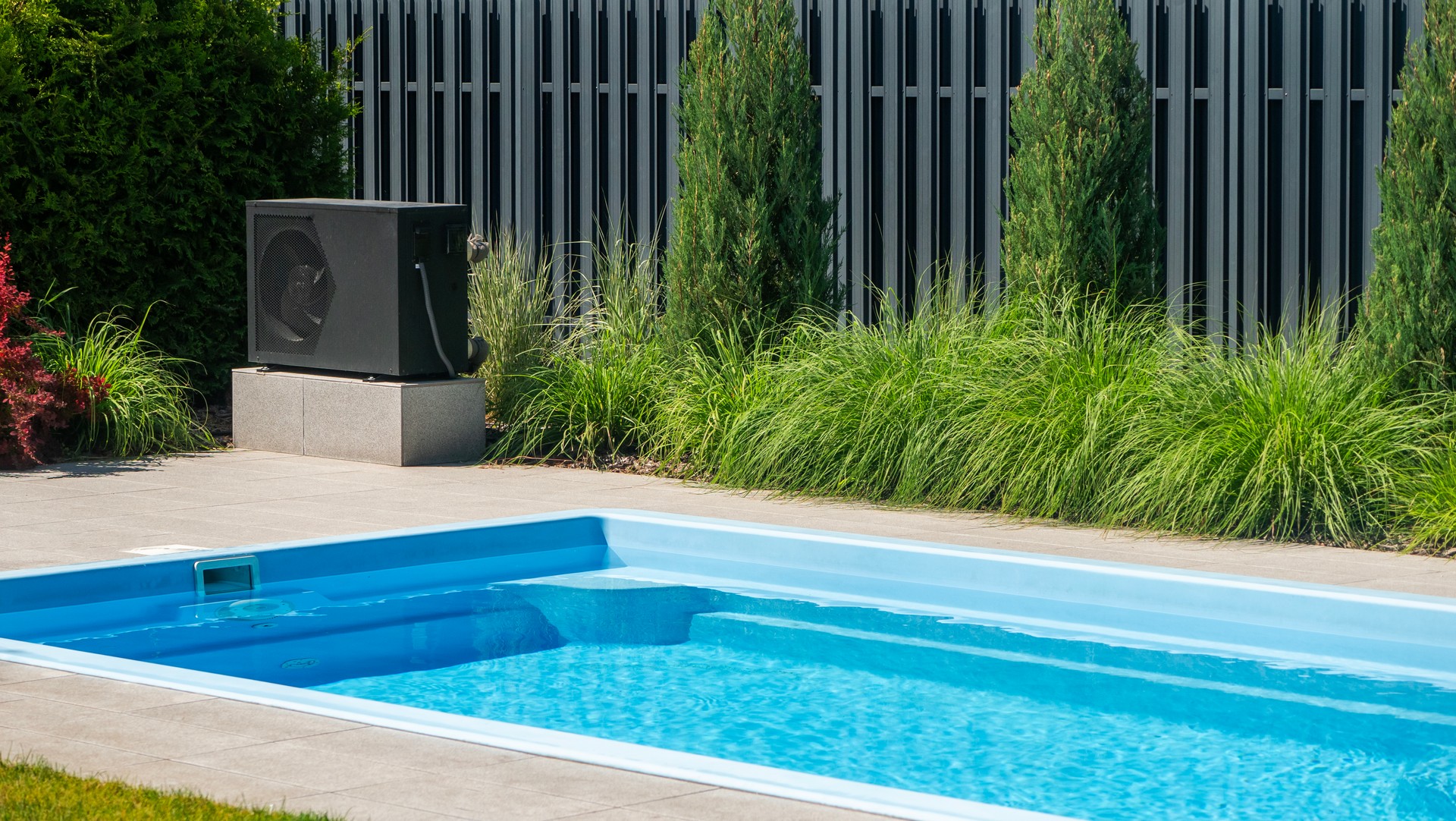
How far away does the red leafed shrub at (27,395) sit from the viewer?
32.7 feet

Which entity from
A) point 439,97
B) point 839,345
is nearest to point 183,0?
point 439,97

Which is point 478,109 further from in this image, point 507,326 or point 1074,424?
point 1074,424

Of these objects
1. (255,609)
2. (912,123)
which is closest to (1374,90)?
(912,123)

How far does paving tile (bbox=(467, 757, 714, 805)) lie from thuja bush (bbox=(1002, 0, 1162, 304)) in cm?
595

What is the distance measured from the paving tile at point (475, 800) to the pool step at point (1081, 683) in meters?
2.60

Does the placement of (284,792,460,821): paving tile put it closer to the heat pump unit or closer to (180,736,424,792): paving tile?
(180,736,424,792): paving tile

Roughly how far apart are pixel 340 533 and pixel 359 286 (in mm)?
2927

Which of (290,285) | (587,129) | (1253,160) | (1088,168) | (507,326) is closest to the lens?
(1088,168)

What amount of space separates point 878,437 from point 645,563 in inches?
58.4

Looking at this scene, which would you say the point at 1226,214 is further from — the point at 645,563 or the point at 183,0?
the point at 183,0

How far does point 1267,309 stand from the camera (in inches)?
470

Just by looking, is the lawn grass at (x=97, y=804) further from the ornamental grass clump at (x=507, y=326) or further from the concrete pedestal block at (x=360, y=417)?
the ornamental grass clump at (x=507, y=326)

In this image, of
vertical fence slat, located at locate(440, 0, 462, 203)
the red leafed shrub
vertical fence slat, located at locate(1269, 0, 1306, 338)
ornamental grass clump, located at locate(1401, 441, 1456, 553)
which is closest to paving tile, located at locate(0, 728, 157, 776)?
ornamental grass clump, located at locate(1401, 441, 1456, 553)

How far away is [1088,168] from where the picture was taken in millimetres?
9633
